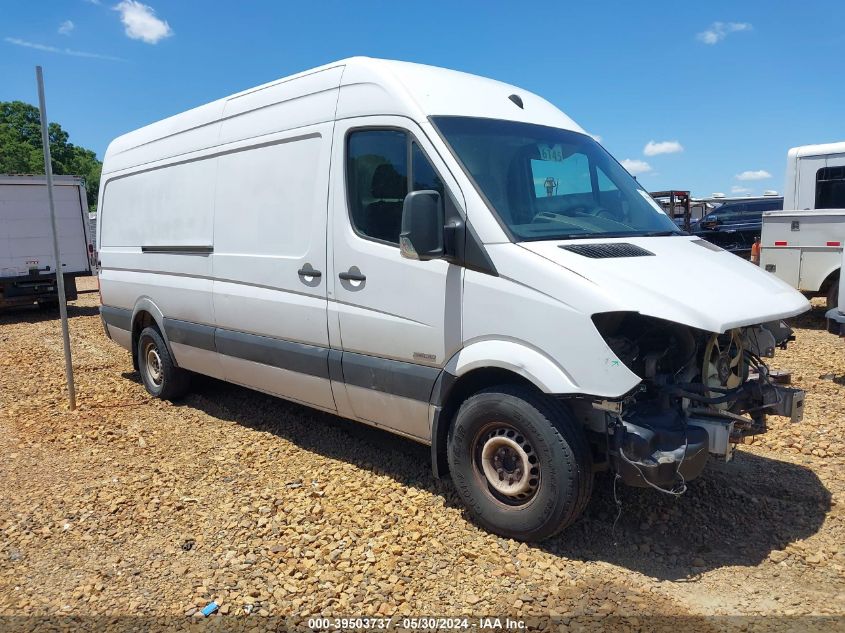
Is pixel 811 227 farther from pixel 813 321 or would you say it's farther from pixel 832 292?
pixel 813 321

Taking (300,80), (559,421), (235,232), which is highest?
(300,80)

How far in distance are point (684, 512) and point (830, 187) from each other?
32.2 ft

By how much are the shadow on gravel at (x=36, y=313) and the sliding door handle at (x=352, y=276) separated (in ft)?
40.1

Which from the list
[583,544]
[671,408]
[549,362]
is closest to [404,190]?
[549,362]

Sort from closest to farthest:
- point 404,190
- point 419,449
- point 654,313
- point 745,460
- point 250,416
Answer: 1. point 654,313
2. point 404,190
3. point 745,460
4. point 419,449
5. point 250,416

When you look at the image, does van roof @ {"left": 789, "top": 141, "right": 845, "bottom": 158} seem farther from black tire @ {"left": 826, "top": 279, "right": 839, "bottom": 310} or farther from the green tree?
the green tree

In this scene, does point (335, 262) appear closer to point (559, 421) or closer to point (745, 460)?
point (559, 421)

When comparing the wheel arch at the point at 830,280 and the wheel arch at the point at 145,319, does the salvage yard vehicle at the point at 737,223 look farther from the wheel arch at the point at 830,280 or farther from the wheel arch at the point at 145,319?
the wheel arch at the point at 145,319

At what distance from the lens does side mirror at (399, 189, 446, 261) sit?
374 centimetres

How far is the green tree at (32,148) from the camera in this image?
4991cm

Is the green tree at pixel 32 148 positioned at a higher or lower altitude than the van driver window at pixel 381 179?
higher

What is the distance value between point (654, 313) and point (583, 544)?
4.82ft

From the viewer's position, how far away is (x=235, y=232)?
561 cm

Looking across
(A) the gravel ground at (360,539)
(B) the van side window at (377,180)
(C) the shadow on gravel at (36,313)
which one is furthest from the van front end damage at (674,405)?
(C) the shadow on gravel at (36,313)
